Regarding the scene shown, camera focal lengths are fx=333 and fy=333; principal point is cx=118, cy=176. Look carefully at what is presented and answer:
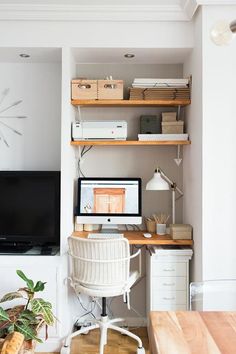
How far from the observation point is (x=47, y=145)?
304 cm

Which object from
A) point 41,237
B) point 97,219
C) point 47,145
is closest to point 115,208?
point 97,219

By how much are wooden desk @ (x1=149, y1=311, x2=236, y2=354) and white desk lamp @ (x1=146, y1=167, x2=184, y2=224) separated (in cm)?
141

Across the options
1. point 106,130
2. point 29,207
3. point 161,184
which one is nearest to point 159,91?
point 106,130

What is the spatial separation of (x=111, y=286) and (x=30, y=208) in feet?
3.03

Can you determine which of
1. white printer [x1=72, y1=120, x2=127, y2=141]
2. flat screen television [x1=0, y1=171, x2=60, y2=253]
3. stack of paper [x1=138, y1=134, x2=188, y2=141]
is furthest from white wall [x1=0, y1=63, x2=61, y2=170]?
stack of paper [x1=138, y1=134, x2=188, y2=141]

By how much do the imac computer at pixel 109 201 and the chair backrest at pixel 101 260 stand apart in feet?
1.60

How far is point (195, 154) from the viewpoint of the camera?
101 inches

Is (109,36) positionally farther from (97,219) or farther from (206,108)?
(97,219)

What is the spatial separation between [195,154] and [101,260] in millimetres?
1065

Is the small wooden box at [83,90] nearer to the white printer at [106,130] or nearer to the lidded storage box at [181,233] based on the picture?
the white printer at [106,130]

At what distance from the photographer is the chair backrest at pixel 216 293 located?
5.91 feet

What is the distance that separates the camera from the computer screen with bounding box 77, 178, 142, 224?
2.82 metres

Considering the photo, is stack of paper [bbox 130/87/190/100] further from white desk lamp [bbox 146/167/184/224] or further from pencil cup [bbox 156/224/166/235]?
pencil cup [bbox 156/224/166/235]

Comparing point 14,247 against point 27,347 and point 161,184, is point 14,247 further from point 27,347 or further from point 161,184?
point 161,184
